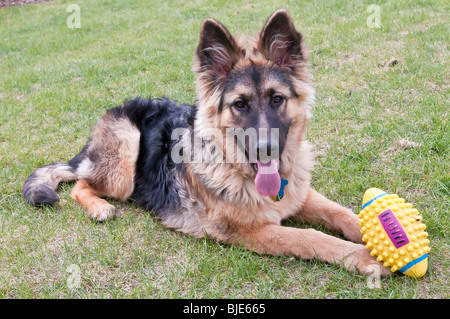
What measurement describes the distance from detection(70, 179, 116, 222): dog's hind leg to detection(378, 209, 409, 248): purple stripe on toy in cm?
272

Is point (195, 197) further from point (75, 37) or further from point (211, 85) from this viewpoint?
point (75, 37)

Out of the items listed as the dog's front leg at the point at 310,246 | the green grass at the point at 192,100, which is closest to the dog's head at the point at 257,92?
the dog's front leg at the point at 310,246

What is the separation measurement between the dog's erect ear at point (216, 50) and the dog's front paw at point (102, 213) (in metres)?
1.78

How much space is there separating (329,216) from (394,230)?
79 cm

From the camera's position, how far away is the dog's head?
3322 mm

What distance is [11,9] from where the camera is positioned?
1819 centimetres

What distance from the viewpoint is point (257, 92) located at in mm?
3371

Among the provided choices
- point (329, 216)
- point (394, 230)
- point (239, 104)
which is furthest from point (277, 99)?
point (394, 230)

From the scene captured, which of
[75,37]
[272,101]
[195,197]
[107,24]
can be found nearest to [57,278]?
[195,197]

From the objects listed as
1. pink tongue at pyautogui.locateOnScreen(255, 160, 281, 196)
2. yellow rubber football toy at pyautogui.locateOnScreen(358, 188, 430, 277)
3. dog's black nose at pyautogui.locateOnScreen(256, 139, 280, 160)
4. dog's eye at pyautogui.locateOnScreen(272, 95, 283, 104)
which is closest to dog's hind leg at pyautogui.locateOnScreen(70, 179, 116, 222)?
pink tongue at pyautogui.locateOnScreen(255, 160, 281, 196)

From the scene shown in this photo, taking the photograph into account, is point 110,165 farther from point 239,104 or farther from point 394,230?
point 394,230

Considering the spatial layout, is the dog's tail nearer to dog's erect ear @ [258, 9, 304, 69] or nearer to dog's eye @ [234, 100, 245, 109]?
dog's eye @ [234, 100, 245, 109]

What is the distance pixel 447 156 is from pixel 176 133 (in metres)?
2.96

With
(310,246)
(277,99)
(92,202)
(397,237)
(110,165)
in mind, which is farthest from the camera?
(110,165)
